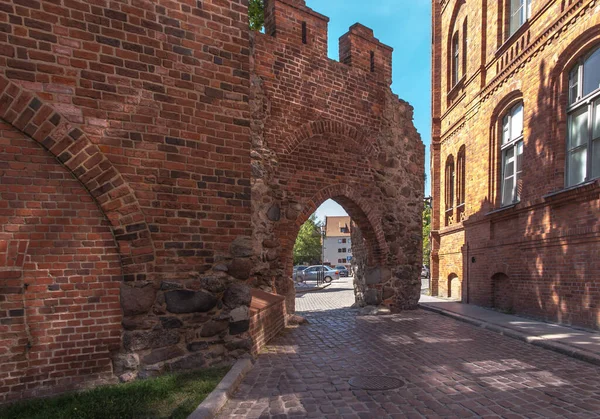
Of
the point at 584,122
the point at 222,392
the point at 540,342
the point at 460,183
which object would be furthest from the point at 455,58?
the point at 222,392

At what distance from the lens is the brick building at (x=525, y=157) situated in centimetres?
798

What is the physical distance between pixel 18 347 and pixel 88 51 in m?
3.26

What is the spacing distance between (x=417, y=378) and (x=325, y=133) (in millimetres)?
6198

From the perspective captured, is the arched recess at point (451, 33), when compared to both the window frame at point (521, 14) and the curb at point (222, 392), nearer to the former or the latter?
the window frame at point (521, 14)

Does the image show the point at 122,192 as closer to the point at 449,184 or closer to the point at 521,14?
the point at 521,14

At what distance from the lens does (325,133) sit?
9.32 metres

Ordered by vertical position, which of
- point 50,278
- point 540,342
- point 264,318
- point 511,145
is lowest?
point 540,342

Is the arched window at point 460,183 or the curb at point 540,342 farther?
the arched window at point 460,183

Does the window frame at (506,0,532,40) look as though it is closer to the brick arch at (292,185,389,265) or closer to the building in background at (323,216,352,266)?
the brick arch at (292,185,389,265)

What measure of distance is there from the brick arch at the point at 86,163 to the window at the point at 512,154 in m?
10.1

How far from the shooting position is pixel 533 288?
937cm

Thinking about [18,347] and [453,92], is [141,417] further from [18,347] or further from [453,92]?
[453,92]

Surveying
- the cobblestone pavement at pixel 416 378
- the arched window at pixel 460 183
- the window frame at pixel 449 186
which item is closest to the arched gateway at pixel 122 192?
the cobblestone pavement at pixel 416 378

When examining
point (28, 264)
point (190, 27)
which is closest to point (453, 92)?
point (190, 27)
